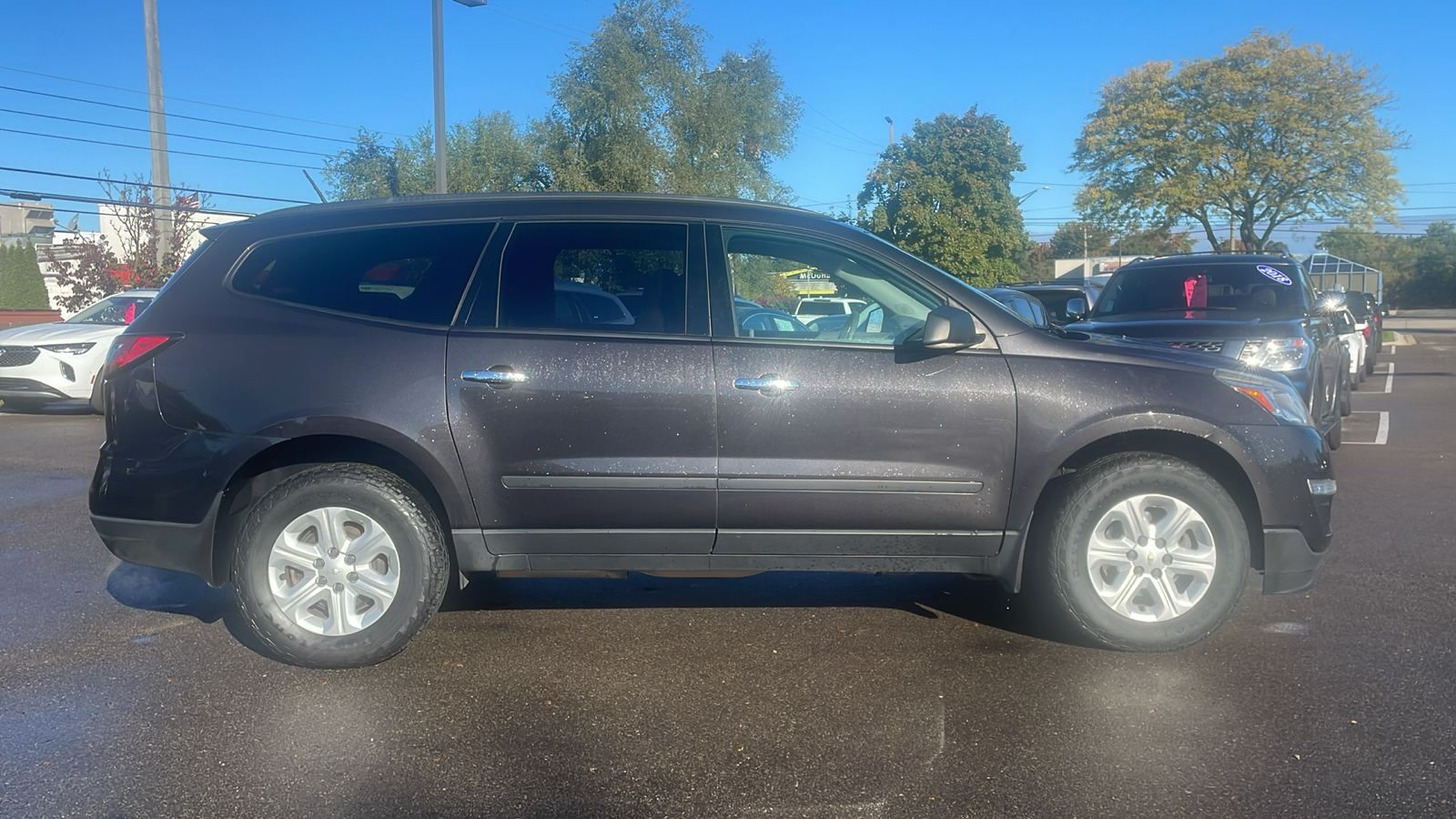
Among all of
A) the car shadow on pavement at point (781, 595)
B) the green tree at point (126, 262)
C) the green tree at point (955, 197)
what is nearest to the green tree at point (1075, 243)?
the green tree at point (955, 197)

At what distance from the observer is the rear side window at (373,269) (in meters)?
4.57

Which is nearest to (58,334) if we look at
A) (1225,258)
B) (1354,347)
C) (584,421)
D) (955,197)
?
(584,421)

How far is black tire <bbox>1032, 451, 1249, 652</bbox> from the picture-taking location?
177 inches

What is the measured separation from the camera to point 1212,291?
Answer: 33.1 ft

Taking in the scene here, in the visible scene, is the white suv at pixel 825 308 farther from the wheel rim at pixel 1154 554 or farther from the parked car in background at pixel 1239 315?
the parked car in background at pixel 1239 315

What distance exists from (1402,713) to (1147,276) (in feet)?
23.8

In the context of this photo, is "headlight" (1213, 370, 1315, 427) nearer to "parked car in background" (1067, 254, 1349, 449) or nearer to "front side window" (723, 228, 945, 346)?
"front side window" (723, 228, 945, 346)

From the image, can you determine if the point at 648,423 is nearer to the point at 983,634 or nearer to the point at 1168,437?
the point at 983,634

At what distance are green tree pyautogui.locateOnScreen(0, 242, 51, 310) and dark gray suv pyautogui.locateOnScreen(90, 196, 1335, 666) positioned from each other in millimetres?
49497

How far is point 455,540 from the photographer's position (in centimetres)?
453

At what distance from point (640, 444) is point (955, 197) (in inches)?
2051

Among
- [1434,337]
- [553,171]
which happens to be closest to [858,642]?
[553,171]

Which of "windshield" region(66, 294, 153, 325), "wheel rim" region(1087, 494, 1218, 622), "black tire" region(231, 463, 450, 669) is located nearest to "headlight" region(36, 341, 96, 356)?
"windshield" region(66, 294, 153, 325)

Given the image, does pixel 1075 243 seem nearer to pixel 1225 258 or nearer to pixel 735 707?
pixel 1225 258
